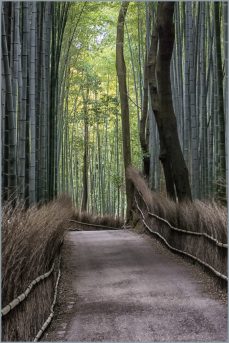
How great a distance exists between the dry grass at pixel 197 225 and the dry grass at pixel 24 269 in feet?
4.97

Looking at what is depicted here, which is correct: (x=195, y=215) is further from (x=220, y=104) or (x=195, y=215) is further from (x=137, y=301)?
(x=137, y=301)

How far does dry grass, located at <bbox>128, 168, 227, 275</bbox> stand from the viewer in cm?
498

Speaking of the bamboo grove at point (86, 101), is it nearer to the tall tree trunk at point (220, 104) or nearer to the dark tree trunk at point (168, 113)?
the tall tree trunk at point (220, 104)

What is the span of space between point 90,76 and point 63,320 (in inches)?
639

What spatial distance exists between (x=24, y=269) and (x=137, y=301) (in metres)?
1.51

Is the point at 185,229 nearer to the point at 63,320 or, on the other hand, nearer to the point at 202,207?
the point at 202,207

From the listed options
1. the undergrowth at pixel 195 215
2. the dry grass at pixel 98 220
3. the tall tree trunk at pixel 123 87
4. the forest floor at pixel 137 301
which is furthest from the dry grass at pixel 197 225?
the dry grass at pixel 98 220

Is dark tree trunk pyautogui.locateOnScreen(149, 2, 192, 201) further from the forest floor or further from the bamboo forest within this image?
the forest floor

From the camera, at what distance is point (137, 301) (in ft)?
14.9

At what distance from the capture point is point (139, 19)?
1442cm

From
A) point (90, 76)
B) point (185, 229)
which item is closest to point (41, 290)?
point (185, 229)

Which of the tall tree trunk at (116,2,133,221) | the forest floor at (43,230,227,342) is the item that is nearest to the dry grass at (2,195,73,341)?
the forest floor at (43,230,227,342)

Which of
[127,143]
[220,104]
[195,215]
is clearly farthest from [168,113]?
[127,143]

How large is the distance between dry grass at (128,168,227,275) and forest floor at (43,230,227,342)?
0.20 meters
